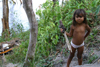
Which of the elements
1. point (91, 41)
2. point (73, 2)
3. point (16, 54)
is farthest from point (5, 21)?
point (91, 41)

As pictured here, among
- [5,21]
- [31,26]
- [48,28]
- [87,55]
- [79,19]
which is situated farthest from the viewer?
[5,21]

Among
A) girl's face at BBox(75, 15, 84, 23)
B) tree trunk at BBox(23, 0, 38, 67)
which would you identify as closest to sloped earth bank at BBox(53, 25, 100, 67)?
tree trunk at BBox(23, 0, 38, 67)

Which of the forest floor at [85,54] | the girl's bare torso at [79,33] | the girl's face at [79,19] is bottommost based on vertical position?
the forest floor at [85,54]

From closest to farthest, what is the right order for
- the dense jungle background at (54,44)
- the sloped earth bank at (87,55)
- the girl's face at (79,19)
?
the girl's face at (79,19), the sloped earth bank at (87,55), the dense jungle background at (54,44)

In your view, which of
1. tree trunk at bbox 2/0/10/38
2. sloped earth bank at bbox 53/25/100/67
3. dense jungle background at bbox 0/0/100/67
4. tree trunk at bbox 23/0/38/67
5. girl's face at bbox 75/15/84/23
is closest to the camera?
girl's face at bbox 75/15/84/23

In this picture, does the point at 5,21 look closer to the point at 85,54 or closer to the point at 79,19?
the point at 85,54

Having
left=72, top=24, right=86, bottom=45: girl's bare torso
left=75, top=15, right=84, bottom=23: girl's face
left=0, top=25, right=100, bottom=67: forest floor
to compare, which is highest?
left=75, top=15, right=84, bottom=23: girl's face

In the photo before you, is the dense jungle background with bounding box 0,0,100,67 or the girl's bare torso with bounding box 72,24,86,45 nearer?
the girl's bare torso with bounding box 72,24,86,45

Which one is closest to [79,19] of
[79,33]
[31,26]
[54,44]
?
[79,33]

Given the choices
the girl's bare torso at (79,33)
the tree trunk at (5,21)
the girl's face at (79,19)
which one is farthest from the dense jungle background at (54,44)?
the tree trunk at (5,21)

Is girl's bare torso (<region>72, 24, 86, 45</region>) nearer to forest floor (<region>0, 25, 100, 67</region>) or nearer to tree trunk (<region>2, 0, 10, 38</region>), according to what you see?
forest floor (<region>0, 25, 100, 67</region>)

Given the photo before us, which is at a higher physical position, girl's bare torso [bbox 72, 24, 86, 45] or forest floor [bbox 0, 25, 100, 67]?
girl's bare torso [bbox 72, 24, 86, 45]

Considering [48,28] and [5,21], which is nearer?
[48,28]

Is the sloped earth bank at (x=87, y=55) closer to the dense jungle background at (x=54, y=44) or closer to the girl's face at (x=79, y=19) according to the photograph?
the dense jungle background at (x=54, y=44)
